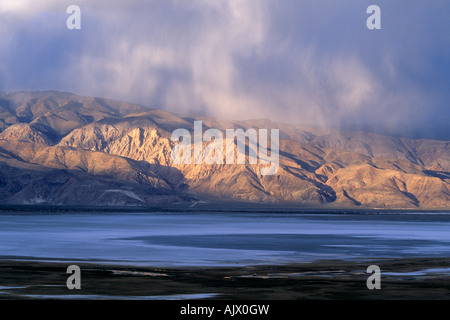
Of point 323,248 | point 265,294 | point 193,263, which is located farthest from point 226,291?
point 323,248

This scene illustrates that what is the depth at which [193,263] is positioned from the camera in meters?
59.8

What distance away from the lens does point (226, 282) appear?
153ft

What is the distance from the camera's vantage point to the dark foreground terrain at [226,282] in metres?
41.0

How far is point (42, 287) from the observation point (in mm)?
43438

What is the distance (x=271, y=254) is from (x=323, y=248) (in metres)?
11.4

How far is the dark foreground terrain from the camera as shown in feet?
135

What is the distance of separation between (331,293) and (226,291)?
609cm

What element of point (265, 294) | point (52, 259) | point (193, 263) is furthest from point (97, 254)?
point (265, 294)
